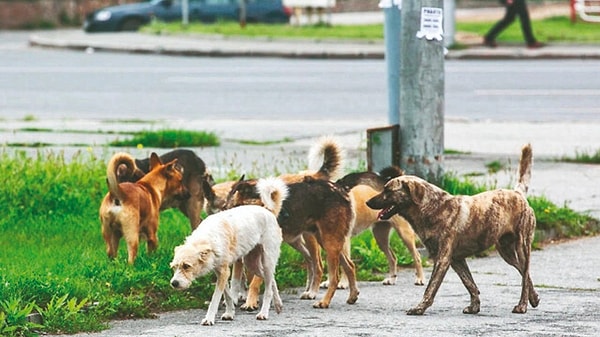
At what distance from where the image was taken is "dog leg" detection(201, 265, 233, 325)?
8016 millimetres

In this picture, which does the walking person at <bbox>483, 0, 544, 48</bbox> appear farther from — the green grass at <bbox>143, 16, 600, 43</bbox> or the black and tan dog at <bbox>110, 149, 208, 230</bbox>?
the black and tan dog at <bbox>110, 149, 208, 230</bbox>

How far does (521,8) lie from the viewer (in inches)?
1076

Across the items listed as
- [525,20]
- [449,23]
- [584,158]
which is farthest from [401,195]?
[449,23]

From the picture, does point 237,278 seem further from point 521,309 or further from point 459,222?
point 521,309

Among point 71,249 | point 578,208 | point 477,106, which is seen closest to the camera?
point 71,249

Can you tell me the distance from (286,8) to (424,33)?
2707 cm

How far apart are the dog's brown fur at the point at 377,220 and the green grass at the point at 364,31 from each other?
63.3 feet

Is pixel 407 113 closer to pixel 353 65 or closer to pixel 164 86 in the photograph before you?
pixel 164 86

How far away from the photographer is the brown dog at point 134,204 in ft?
30.3

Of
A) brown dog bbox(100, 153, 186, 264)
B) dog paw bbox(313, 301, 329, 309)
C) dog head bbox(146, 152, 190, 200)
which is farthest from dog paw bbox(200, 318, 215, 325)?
dog head bbox(146, 152, 190, 200)

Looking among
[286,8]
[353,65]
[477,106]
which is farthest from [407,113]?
[286,8]

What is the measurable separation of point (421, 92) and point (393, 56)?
4.34 ft

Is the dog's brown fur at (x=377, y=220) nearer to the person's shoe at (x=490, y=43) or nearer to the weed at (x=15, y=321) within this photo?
the weed at (x=15, y=321)

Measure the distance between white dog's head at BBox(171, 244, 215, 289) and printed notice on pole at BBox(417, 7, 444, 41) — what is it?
398cm
